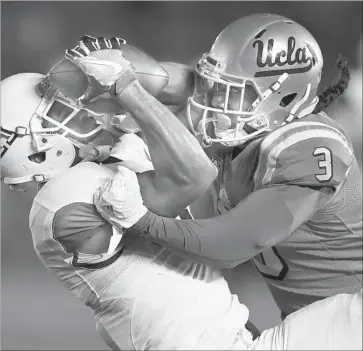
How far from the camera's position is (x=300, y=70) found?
201 centimetres

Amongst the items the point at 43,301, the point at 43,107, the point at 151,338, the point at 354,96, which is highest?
the point at 43,107

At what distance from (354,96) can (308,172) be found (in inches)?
75.2

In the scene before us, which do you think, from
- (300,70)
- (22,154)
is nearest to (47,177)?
(22,154)

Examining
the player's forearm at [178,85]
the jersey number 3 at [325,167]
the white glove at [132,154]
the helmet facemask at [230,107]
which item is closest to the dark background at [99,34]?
the player's forearm at [178,85]

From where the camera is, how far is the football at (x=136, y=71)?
179 centimetres

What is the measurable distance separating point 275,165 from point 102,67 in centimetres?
44

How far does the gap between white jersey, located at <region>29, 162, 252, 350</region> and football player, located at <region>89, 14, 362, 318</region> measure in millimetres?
74

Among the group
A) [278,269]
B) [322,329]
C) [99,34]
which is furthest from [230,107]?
[99,34]

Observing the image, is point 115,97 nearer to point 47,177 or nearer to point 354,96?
point 47,177

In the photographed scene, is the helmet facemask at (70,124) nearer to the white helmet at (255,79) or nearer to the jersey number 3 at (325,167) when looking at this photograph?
the white helmet at (255,79)

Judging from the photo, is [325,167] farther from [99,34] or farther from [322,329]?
[99,34]

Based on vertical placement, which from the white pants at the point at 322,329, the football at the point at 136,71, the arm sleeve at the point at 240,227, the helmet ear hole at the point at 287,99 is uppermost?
the football at the point at 136,71

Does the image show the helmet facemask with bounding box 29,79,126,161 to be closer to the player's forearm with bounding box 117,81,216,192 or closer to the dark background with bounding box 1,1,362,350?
the player's forearm with bounding box 117,81,216,192

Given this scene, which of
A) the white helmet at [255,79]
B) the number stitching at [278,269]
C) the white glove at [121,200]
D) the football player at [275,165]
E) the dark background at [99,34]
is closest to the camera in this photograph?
the white glove at [121,200]
